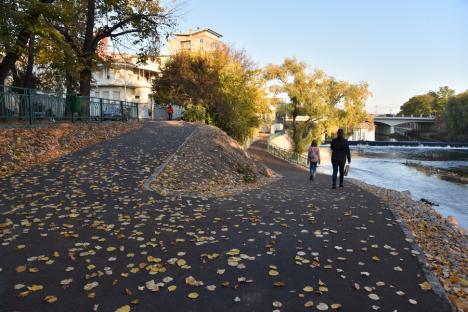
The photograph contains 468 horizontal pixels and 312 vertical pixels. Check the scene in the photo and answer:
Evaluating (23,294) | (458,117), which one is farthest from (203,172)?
(458,117)

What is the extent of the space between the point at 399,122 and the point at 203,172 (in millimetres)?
101610

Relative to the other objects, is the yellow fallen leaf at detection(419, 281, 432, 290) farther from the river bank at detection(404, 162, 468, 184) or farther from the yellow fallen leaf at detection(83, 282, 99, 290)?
the river bank at detection(404, 162, 468, 184)

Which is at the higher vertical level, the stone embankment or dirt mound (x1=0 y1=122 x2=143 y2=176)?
dirt mound (x1=0 y1=122 x2=143 y2=176)

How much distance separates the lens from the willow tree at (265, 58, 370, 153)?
45.5 m

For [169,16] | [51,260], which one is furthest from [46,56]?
[51,260]

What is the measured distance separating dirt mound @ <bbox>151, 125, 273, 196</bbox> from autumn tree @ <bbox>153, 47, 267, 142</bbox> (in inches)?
433

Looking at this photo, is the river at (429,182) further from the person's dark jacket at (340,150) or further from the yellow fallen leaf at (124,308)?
the yellow fallen leaf at (124,308)

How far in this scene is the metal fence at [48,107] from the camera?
43.8ft

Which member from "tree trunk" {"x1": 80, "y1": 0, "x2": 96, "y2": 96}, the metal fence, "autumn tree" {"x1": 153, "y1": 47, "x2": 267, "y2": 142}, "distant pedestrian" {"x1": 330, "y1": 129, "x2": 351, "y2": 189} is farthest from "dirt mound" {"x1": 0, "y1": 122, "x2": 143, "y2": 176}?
"autumn tree" {"x1": 153, "y1": 47, "x2": 267, "y2": 142}

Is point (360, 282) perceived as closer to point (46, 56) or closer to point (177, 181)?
point (177, 181)

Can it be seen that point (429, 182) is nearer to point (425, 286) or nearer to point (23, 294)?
point (425, 286)

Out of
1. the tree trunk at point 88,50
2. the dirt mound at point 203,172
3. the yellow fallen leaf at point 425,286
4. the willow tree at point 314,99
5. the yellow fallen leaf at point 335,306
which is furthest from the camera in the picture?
the willow tree at point 314,99

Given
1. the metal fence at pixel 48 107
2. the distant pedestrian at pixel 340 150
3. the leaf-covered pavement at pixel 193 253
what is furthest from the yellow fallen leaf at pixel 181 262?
the metal fence at pixel 48 107

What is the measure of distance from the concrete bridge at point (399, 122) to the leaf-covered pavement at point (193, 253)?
329ft
